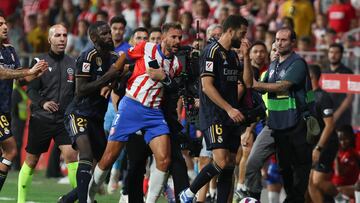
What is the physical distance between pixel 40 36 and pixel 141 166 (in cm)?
1225

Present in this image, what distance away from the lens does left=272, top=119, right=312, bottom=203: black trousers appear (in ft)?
51.0

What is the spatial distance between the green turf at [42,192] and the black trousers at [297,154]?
11.8ft

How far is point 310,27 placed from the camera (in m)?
24.4

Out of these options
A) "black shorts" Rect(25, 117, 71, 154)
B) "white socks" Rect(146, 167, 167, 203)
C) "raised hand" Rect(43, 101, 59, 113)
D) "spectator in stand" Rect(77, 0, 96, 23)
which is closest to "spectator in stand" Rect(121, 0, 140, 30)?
"spectator in stand" Rect(77, 0, 96, 23)

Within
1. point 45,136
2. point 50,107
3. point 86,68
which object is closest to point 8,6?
point 45,136

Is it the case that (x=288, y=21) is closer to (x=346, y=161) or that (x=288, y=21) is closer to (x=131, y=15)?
(x=131, y=15)

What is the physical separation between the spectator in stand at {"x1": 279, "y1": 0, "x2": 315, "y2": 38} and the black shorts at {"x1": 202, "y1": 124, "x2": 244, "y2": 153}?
31.0ft

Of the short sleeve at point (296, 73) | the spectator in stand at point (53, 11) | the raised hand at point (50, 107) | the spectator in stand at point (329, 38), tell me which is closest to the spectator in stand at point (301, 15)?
the spectator in stand at point (329, 38)

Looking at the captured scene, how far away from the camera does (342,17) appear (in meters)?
24.0

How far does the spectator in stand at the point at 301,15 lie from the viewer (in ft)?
79.3

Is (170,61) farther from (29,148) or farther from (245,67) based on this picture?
(29,148)

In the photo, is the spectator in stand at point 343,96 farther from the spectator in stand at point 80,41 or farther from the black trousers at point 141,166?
the spectator in stand at point 80,41

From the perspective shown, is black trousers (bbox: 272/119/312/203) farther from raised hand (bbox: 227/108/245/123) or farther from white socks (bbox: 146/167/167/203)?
white socks (bbox: 146/167/167/203)

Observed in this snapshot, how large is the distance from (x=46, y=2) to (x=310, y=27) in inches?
332
